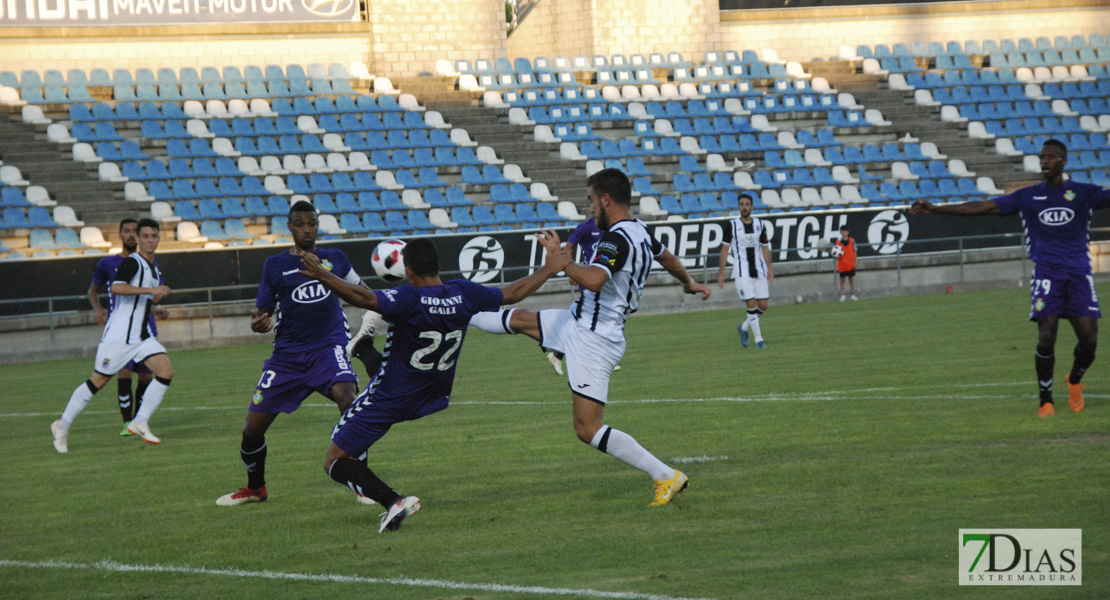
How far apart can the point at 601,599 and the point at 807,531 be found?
160 centimetres

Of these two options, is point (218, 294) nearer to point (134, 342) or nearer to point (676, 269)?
point (134, 342)

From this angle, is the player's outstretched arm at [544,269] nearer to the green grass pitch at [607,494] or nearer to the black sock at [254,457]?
the green grass pitch at [607,494]

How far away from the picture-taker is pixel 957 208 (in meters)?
9.87

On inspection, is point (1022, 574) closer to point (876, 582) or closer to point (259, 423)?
point (876, 582)

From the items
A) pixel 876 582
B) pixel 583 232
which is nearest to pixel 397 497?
pixel 876 582

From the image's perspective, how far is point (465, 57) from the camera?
3744 cm

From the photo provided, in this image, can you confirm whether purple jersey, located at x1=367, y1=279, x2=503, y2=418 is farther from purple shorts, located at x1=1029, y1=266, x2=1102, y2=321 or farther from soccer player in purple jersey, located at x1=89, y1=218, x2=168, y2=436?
soccer player in purple jersey, located at x1=89, y1=218, x2=168, y2=436

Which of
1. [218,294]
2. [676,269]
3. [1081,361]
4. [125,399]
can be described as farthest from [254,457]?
[218,294]

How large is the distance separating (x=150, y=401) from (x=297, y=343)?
12.5ft

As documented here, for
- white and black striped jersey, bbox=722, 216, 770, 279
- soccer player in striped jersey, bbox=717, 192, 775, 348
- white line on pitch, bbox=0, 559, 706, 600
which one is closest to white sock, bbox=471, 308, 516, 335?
white line on pitch, bbox=0, 559, 706, 600

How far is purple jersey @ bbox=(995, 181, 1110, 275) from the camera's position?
10062 millimetres

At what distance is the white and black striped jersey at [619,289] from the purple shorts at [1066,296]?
4354mm

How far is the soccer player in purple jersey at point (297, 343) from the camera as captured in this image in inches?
319

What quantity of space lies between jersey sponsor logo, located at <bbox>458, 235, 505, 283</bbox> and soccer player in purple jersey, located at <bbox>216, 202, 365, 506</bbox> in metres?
17.7
